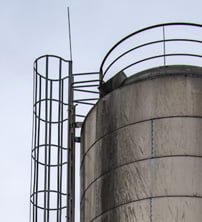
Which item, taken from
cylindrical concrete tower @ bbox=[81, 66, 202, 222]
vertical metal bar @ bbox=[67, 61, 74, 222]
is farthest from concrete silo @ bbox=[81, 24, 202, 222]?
vertical metal bar @ bbox=[67, 61, 74, 222]

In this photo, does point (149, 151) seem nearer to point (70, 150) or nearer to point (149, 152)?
point (149, 152)

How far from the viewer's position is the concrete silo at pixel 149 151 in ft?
42.1

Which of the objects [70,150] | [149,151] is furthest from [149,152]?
[70,150]

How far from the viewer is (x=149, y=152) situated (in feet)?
43.5

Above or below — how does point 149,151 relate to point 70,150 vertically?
below

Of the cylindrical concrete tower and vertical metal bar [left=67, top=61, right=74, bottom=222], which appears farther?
vertical metal bar [left=67, top=61, right=74, bottom=222]

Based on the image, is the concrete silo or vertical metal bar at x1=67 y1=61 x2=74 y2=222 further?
vertical metal bar at x1=67 y1=61 x2=74 y2=222

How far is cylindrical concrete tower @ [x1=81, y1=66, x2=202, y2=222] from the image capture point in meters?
12.8

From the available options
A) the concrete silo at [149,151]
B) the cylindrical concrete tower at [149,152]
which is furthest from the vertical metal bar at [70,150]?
the cylindrical concrete tower at [149,152]

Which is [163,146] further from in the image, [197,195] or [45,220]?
[45,220]

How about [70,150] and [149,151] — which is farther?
[70,150]

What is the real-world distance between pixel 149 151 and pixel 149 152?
0.02 m

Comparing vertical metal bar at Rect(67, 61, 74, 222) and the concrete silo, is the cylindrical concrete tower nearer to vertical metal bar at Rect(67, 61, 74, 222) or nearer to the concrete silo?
the concrete silo

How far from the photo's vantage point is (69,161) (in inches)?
606
